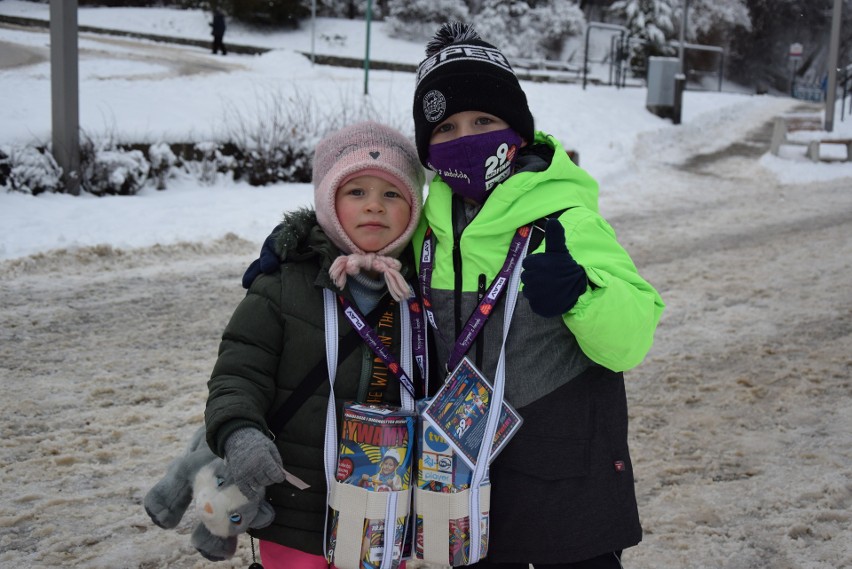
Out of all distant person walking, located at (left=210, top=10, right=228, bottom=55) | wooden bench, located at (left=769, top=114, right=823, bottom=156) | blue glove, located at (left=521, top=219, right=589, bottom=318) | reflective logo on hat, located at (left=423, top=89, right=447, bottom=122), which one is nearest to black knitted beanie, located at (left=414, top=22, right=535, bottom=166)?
reflective logo on hat, located at (left=423, top=89, right=447, bottom=122)

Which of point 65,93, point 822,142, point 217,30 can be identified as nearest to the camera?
point 65,93

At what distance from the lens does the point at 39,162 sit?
938 cm

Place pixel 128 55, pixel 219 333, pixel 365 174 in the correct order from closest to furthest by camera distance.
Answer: pixel 365 174 → pixel 219 333 → pixel 128 55

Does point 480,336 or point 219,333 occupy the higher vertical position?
point 480,336

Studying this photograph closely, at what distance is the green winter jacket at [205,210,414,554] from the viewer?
7.39ft

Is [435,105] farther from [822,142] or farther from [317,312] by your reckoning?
[822,142]

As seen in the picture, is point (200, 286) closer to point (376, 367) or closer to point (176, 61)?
point (376, 367)

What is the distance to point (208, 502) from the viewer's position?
222 centimetres

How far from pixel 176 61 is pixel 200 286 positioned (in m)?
14.0

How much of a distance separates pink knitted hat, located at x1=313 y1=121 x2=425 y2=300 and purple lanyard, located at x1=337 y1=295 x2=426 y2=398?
0.31 feet

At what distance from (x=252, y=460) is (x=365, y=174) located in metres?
0.78

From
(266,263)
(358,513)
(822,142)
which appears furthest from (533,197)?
(822,142)

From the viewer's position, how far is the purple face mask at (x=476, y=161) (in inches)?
90.7

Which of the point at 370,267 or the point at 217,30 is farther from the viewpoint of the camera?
the point at 217,30
